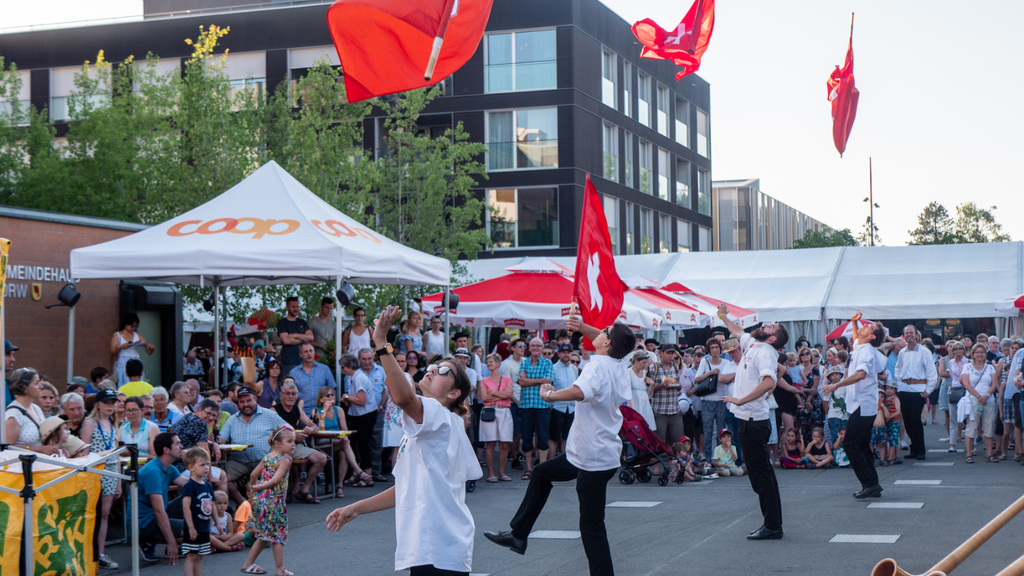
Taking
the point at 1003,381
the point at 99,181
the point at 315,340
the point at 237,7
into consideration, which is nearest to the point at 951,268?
the point at 1003,381

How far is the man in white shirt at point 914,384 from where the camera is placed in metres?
15.4

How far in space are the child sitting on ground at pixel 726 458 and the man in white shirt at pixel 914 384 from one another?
3052 millimetres

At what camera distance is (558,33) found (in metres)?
35.7

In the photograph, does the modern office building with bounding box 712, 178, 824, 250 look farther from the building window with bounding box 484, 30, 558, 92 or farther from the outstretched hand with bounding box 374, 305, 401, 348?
the outstretched hand with bounding box 374, 305, 401, 348

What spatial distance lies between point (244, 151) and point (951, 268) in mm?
19685

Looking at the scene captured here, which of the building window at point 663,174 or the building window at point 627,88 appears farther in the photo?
the building window at point 663,174

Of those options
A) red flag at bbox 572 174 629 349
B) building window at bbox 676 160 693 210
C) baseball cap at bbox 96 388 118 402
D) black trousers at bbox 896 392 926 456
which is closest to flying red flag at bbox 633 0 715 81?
red flag at bbox 572 174 629 349

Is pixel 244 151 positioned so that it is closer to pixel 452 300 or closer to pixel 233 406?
pixel 452 300

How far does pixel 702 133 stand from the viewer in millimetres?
49188

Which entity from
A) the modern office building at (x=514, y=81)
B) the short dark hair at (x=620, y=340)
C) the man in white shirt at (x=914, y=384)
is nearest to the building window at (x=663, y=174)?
the modern office building at (x=514, y=81)

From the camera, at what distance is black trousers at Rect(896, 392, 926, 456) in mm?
15477

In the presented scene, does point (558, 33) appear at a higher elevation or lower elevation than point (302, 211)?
higher

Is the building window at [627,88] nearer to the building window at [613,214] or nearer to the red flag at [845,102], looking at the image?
the building window at [613,214]

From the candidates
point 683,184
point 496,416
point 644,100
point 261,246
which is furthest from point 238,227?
point 683,184
